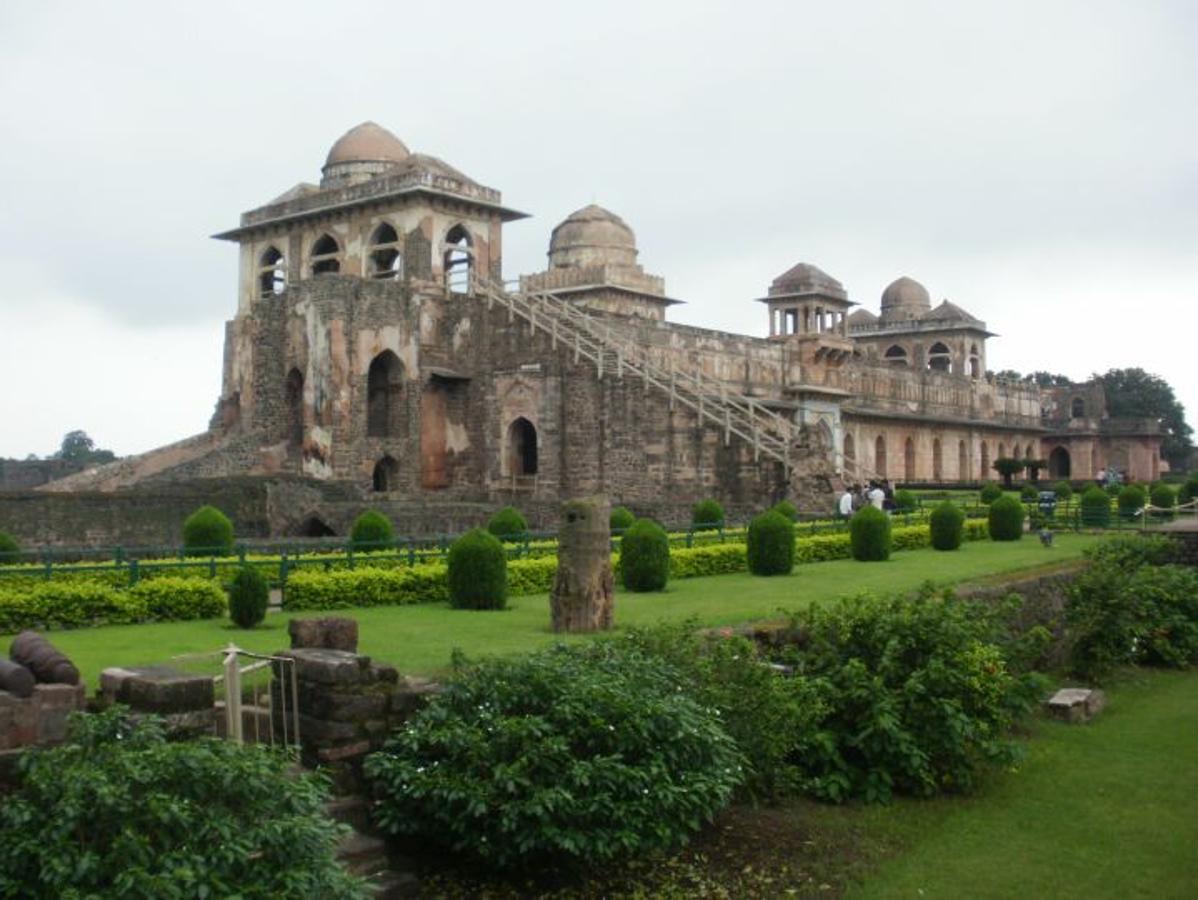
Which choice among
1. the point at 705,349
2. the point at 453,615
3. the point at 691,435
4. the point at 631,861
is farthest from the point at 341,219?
the point at 631,861

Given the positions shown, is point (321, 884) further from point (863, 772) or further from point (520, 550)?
point (520, 550)

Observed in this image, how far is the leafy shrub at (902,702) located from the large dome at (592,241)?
124 ft

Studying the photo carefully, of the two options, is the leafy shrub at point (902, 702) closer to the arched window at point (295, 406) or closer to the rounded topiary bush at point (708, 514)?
the rounded topiary bush at point (708, 514)

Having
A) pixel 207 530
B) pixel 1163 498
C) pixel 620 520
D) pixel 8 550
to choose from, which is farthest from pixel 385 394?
pixel 1163 498

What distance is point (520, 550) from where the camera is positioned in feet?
61.6

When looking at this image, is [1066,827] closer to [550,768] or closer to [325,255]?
[550,768]

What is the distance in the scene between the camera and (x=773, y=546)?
1919cm

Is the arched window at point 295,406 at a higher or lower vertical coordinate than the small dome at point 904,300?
lower

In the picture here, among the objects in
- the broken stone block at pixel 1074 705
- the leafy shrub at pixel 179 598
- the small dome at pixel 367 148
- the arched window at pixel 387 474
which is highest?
the small dome at pixel 367 148

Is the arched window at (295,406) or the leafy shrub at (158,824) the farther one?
the arched window at (295,406)

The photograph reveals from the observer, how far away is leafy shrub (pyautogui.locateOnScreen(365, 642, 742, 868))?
7.61 m

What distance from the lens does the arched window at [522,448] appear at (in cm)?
3722

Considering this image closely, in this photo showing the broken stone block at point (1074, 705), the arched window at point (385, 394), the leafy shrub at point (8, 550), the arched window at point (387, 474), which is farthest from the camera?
the arched window at point (385, 394)

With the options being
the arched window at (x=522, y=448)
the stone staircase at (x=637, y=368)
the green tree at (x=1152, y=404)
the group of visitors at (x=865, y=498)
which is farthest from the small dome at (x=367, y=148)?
the green tree at (x=1152, y=404)
